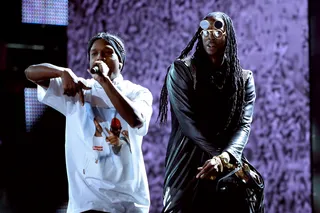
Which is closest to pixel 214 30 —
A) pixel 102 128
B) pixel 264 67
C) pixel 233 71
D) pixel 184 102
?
pixel 233 71

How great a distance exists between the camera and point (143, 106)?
2.99 meters

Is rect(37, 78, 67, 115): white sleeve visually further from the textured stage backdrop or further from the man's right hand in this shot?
the textured stage backdrop

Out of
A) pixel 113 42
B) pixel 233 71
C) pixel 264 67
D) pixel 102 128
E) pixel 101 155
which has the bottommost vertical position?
pixel 101 155

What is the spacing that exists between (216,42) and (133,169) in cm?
71

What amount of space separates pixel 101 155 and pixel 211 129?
521 millimetres

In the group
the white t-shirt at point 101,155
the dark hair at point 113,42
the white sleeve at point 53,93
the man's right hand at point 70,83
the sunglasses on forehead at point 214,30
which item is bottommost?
the white t-shirt at point 101,155

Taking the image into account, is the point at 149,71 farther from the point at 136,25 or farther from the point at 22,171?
the point at 22,171

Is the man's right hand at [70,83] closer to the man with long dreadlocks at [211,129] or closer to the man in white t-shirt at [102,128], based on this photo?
the man in white t-shirt at [102,128]

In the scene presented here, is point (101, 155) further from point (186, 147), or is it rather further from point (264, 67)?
point (264, 67)

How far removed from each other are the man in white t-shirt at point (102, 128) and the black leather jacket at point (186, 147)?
0.43ft

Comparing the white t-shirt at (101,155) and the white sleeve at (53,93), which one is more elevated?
the white sleeve at (53,93)

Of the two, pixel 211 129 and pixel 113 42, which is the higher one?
pixel 113 42

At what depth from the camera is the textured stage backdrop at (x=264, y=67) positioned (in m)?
4.21

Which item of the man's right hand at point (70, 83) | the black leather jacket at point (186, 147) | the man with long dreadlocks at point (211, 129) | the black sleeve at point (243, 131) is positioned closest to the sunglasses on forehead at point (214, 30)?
the man with long dreadlocks at point (211, 129)
